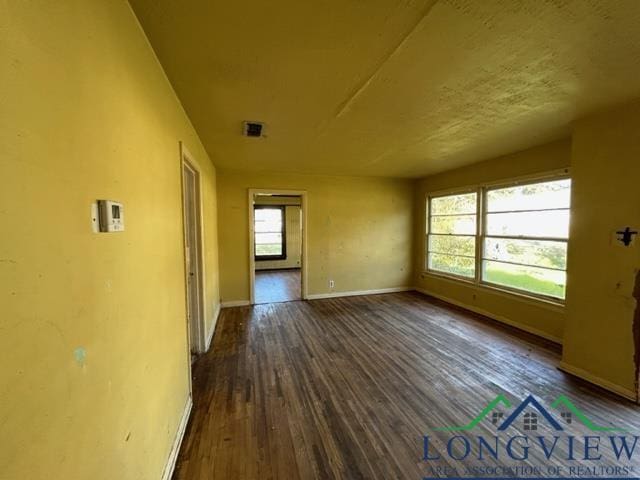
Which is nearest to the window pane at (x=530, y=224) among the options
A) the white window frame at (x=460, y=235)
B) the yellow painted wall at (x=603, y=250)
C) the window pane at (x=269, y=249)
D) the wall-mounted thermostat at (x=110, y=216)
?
the white window frame at (x=460, y=235)

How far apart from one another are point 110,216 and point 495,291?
4652mm

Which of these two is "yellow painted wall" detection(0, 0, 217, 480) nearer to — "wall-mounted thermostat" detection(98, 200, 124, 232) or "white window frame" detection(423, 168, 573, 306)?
"wall-mounted thermostat" detection(98, 200, 124, 232)

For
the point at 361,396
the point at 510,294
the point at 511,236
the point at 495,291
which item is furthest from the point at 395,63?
the point at 495,291

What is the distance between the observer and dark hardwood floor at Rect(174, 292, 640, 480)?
1679 millimetres

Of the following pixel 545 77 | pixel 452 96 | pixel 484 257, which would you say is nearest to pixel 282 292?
pixel 484 257

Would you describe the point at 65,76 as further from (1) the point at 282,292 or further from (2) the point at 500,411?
(1) the point at 282,292

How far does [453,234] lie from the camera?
194 inches

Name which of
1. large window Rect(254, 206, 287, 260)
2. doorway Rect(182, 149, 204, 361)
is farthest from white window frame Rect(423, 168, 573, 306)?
large window Rect(254, 206, 287, 260)

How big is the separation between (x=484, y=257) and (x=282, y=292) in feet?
12.7

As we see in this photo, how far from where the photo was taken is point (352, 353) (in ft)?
10.1

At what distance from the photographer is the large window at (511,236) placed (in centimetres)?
330

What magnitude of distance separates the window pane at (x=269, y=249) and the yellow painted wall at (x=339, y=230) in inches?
155

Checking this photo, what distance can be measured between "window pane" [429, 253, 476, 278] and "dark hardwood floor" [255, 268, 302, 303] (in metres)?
2.79

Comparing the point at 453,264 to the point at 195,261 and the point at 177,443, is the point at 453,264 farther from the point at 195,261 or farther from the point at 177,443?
the point at 177,443
